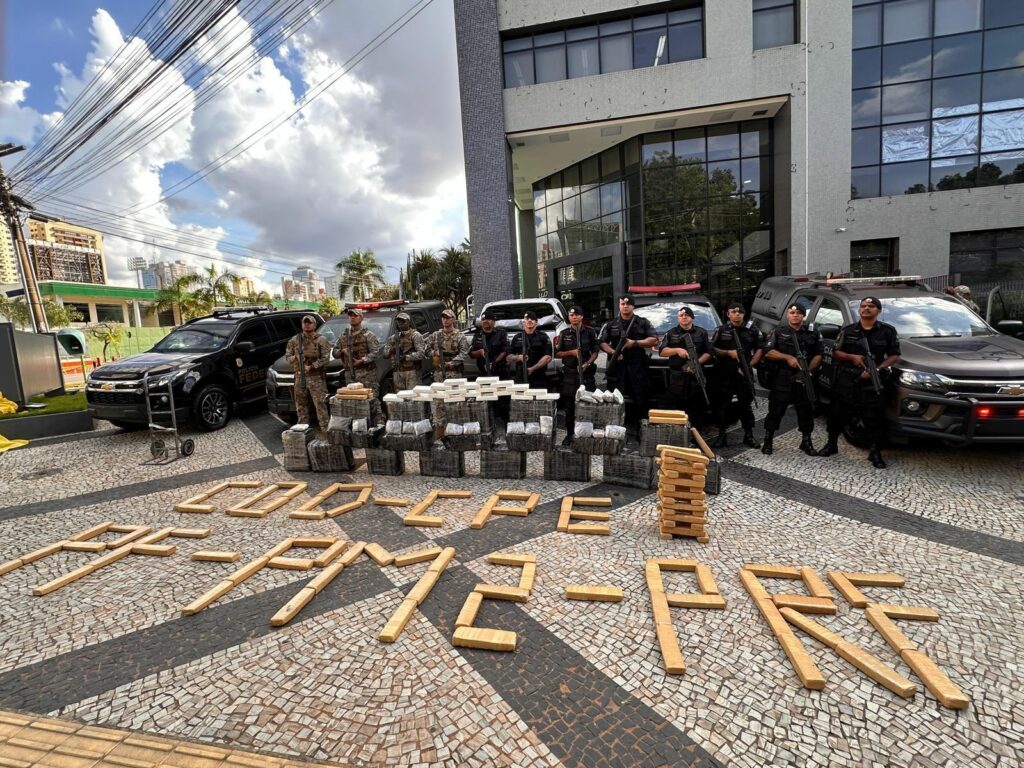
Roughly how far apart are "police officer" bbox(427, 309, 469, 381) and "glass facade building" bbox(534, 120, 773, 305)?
1261 centimetres

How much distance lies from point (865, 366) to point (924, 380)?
517mm

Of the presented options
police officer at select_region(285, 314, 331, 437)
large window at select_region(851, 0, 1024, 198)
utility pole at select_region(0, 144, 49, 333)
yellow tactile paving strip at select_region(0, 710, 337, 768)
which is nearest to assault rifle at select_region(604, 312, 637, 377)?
police officer at select_region(285, 314, 331, 437)

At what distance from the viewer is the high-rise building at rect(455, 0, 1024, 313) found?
14664 millimetres

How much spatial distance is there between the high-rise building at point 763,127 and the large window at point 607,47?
0.04m

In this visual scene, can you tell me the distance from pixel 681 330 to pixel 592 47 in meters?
14.6

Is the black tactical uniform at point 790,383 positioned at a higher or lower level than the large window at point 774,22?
lower

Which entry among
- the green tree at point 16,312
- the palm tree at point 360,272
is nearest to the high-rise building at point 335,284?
the palm tree at point 360,272

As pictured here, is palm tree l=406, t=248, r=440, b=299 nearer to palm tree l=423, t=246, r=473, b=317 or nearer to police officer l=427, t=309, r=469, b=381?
palm tree l=423, t=246, r=473, b=317

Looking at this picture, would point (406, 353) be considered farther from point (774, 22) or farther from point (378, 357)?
point (774, 22)

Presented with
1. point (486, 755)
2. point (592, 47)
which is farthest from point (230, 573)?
point (592, 47)

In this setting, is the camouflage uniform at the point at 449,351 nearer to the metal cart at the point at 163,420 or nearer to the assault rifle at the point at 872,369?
the metal cart at the point at 163,420

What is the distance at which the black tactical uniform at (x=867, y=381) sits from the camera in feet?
17.7

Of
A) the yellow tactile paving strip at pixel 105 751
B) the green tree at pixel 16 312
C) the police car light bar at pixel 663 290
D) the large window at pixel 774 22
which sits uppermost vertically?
the large window at pixel 774 22

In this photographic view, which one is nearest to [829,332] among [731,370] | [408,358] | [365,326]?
[731,370]
